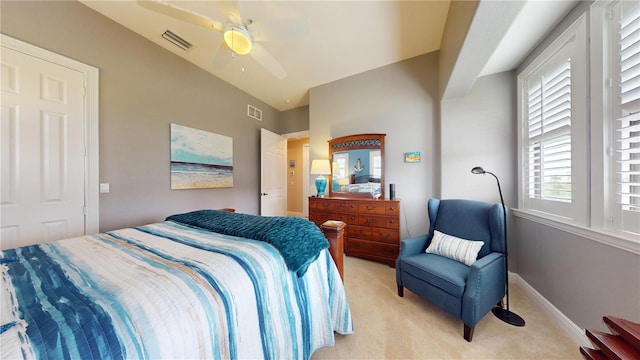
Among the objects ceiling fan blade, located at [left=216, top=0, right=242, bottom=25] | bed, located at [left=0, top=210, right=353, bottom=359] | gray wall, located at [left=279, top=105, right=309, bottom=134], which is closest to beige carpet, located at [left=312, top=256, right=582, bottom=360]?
bed, located at [left=0, top=210, right=353, bottom=359]

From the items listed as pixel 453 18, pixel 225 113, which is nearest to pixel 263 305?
pixel 453 18

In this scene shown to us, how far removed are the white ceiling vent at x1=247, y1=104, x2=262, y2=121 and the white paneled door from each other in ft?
7.00

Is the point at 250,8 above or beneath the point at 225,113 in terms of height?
above

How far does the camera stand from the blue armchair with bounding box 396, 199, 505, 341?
1.45m

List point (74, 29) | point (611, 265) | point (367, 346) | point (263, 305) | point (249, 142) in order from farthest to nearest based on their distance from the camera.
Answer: point (249, 142), point (74, 29), point (367, 346), point (611, 265), point (263, 305)

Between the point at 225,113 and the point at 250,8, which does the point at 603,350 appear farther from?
the point at 225,113

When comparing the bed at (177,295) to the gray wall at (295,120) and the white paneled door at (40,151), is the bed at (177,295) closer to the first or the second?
the white paneled door at (40,151)

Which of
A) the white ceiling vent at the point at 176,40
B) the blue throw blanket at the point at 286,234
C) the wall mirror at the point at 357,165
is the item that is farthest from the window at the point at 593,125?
the white ceiling vent at the point at 176,40

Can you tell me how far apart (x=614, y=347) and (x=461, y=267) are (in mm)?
1167

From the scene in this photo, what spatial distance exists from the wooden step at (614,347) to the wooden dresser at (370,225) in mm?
1998

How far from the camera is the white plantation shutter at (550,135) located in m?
1.62

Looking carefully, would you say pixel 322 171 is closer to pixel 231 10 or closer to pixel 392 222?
pixel 392 222

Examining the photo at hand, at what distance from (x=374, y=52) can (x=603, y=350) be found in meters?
3.06

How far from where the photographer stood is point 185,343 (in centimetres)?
65
